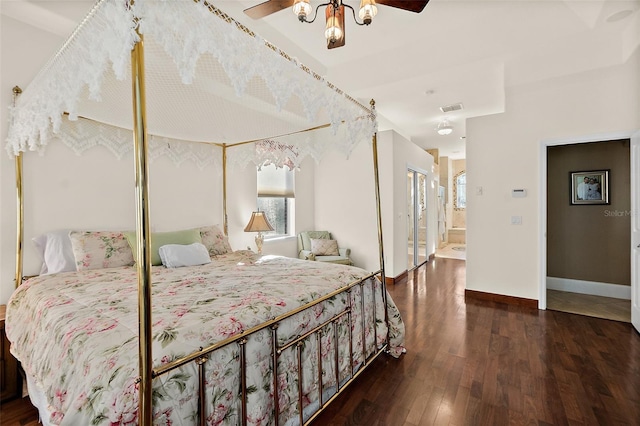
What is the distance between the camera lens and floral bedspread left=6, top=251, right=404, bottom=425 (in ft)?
3.57

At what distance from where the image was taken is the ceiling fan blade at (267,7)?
6.38ft

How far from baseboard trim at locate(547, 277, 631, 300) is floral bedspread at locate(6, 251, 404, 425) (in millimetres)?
3371

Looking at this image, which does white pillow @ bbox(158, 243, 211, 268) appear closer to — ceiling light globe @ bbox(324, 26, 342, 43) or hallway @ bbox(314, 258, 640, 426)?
hallway @ bbox(314, 258, 640, 426)

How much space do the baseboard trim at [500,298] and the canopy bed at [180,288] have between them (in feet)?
6.99

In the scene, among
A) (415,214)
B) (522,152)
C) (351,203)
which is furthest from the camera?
(415,214)

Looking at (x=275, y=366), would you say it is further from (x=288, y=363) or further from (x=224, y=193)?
(x=224, y=193)

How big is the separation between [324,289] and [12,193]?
2.47 meters

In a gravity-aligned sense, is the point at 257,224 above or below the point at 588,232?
above

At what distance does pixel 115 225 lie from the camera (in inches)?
113

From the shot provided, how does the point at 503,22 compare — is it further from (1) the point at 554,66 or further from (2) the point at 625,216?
(2) the point at 625,216

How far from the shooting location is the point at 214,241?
11.0ft

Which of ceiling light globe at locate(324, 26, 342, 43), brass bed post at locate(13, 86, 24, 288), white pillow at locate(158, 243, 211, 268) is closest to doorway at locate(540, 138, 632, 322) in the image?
ceiling light globe at locate(324, 26, 342, 43)

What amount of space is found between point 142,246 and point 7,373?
6.48ft

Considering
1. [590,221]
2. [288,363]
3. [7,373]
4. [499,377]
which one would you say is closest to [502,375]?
[499,377]
